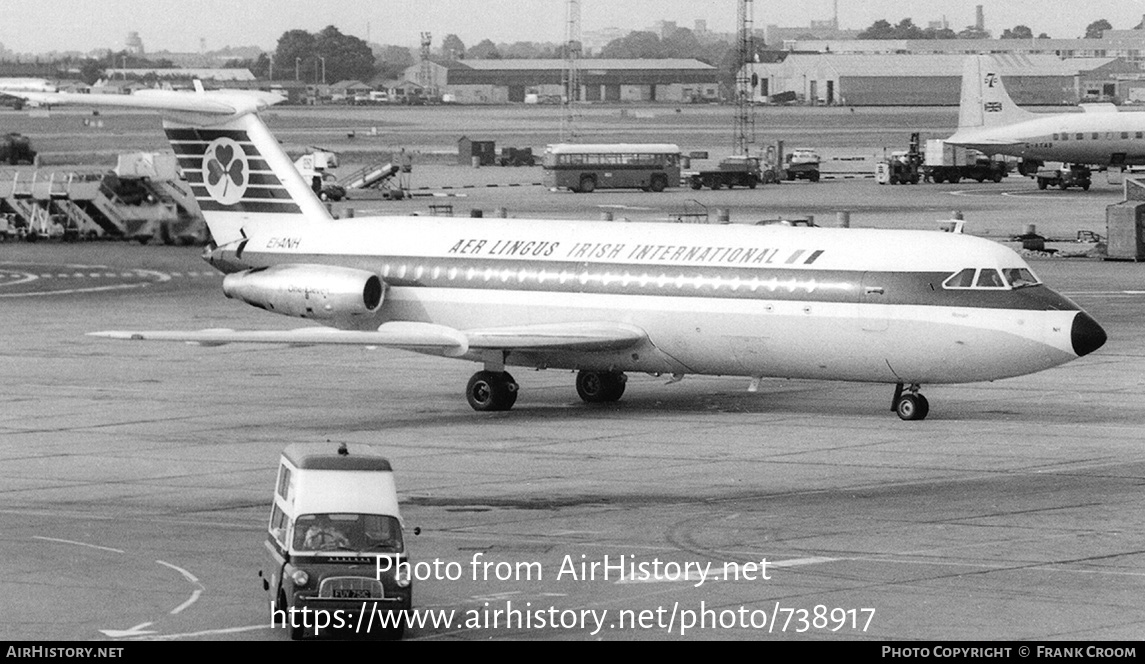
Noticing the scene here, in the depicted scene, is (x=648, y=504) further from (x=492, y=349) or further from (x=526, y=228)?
(x=526, y=228)

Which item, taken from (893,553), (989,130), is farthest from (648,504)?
(989,130)

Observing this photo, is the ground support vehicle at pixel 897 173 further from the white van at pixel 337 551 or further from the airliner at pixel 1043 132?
the white van at pixel 337 551

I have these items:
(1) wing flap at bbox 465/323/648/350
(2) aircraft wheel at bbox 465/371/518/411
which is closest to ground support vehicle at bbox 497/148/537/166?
(2) aircraft wheel at bbox 465/371/518/411

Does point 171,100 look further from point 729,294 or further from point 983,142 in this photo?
point 983,142

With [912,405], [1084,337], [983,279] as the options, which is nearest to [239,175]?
[912,405]

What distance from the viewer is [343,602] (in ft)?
70.7

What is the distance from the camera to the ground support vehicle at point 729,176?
12400cm

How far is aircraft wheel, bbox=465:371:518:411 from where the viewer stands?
138 ft

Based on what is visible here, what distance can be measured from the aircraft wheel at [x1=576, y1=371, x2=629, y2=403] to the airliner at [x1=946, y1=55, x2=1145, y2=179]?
Result: 8737cm

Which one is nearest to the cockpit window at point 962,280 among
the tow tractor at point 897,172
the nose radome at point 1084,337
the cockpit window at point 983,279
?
the cockpit window at point 983,279

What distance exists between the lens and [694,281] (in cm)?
4059

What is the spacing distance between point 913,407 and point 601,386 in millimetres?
7358

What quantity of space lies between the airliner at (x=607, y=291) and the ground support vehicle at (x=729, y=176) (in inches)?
3075

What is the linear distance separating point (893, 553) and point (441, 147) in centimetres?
16193
